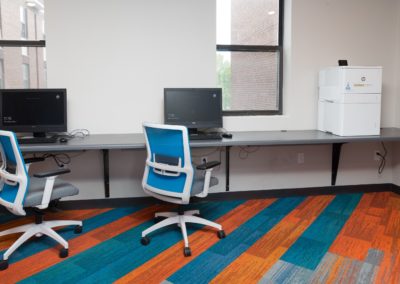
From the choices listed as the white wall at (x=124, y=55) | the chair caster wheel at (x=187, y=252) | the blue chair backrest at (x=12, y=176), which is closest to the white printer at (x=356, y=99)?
the white wall at (x=124, y=55)

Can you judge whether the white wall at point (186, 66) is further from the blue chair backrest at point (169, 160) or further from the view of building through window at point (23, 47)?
the blue chair backrest at point (169, 160)

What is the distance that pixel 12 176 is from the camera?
247 centimetres

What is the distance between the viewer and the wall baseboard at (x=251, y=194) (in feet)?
11.8

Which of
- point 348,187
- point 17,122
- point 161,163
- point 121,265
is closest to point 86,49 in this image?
point 17,122

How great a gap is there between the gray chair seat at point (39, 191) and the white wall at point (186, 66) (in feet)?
2.68

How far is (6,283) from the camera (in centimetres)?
225

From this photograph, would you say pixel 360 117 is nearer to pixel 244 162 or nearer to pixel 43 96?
pixel 244 162

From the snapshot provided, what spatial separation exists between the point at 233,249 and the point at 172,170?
0.76 metres

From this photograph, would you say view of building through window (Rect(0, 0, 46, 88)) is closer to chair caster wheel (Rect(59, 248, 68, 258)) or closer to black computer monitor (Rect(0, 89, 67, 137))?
black computer monitor (Rect(0, 89, 67, 137))

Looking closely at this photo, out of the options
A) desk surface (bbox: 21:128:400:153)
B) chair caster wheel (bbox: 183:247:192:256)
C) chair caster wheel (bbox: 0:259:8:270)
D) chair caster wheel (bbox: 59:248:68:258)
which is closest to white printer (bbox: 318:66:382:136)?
desk surface (bbox: 21:128:400:153)

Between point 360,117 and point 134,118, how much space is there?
219 cm

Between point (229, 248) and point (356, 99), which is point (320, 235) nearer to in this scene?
point (229, 248)

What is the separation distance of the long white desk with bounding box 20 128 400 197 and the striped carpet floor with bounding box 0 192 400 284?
0.58 meters

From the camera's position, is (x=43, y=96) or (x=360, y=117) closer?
(x=43, y=96)
